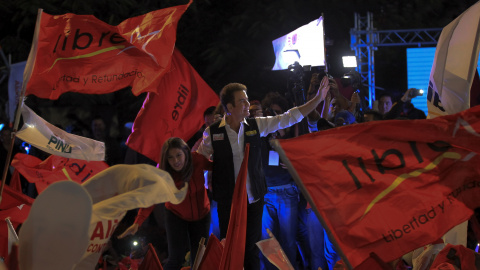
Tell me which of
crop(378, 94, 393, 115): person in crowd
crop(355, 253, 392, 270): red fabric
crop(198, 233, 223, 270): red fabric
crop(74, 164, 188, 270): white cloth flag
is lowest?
crop(378, 94, 393, 115): person in crowd

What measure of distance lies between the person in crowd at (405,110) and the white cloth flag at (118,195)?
4.89 m

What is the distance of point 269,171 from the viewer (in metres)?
7.29

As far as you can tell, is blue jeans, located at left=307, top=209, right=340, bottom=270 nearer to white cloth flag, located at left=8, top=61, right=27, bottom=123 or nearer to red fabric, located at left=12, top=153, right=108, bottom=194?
red fabric, located at left=12, top=153, right=108, bottom=194

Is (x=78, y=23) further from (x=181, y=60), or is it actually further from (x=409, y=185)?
(x=409, y=185)

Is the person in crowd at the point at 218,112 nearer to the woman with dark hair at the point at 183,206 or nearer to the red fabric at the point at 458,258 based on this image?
the woman with dark hair at the point at 183,206

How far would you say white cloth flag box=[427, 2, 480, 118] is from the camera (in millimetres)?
4992

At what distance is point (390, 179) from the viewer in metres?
3.93

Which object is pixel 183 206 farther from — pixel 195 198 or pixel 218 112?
pixel 218 112

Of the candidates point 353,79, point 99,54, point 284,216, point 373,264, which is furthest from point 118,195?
point 353,79

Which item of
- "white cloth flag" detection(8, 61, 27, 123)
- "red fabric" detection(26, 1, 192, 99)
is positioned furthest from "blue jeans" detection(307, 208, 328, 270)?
"white cloth flag" detection(8, 61, 27, 123)

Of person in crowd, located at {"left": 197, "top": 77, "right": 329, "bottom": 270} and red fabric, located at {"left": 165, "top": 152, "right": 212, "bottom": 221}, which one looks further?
red fabric, located at {"left": 165, "top": 152, "right": 212, "bottom": 221}

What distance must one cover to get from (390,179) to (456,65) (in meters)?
1.62

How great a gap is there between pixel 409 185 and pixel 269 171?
3.41m

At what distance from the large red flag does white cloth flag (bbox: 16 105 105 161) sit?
2.50 meters
